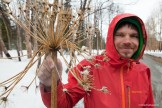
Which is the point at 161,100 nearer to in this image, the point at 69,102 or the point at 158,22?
the point at 69,102

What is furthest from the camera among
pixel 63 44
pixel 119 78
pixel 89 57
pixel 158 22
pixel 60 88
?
pixel 158 22

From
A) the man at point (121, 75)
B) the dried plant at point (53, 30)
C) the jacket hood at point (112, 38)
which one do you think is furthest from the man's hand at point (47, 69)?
the jacket hood at point (112, 38)

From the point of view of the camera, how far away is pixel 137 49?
192cm

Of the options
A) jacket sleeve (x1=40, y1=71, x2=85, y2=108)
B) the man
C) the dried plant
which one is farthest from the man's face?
the dried plant

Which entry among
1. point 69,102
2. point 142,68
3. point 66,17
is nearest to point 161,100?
point 142,68

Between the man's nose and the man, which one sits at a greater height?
the man's nose

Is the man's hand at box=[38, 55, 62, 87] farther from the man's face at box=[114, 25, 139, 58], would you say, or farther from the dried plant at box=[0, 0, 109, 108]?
the man's face at box=[114, 25, 139, 58]

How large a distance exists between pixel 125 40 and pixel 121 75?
11.6 inches

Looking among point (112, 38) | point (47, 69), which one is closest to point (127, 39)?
point (112, 38)

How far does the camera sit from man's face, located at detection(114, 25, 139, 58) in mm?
1841

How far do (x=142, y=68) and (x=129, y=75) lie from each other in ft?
0.70

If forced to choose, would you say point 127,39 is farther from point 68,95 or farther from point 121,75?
point 68,95

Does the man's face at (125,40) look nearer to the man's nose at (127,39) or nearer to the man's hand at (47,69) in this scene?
the man's nose at (127,39)

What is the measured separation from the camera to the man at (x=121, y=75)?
1.77 meters
